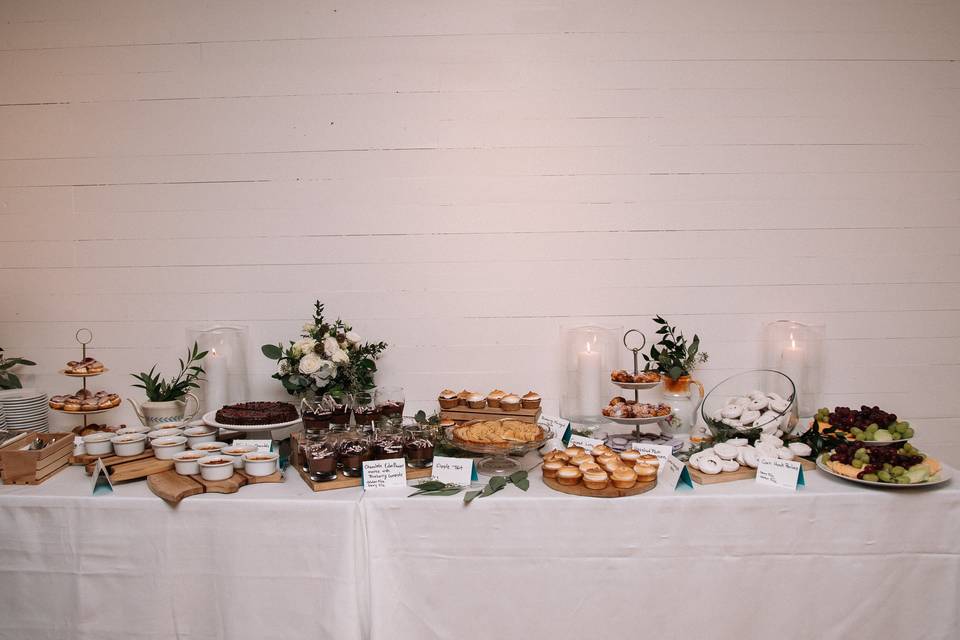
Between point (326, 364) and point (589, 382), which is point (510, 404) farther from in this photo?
point (326, 364)

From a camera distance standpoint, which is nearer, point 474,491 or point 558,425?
point 474,491

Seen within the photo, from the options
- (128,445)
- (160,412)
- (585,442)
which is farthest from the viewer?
(160,412)

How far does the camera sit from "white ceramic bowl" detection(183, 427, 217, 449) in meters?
2.04

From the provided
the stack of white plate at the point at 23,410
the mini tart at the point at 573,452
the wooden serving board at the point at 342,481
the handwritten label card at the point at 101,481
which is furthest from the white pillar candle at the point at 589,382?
the stack of white plate at the point at 23,410

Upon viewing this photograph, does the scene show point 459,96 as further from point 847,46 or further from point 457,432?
point 847,46

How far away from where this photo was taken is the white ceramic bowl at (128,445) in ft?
6.44

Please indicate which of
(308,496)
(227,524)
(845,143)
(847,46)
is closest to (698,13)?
(847,46)

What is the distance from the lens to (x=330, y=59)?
8.38ft

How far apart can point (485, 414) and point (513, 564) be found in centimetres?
60

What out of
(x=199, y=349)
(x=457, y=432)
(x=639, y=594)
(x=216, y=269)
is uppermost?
(x=216, y=269)

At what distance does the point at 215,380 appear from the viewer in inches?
97.5

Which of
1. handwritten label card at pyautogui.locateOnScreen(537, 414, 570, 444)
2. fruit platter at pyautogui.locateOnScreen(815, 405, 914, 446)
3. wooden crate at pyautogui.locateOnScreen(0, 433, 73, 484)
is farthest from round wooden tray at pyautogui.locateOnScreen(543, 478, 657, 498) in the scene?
wooden crate at pyautogui.locateOnScreen(0, 433, 73, 484)

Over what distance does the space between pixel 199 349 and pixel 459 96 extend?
1450mm

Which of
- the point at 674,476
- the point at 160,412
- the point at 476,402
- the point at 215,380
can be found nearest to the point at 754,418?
the point at 674,476
